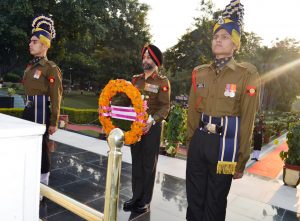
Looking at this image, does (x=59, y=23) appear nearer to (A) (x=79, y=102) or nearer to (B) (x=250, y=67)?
(B) (x=250, y=67)

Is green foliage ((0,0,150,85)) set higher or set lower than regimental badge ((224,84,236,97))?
higher

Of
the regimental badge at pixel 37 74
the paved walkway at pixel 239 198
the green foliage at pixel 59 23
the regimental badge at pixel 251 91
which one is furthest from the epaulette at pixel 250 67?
the green foliage at pixel 59 23

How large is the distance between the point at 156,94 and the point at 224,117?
1.41 metres

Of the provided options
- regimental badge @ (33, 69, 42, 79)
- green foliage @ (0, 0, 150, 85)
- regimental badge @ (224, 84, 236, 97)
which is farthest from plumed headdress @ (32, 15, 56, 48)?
green foliage @ (0, 0, 150, 85)

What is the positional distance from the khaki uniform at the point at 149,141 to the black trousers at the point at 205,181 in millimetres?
970

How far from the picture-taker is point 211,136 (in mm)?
2953

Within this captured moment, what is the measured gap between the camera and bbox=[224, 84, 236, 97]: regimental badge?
285 centimetres

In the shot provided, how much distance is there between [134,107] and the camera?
130 inches

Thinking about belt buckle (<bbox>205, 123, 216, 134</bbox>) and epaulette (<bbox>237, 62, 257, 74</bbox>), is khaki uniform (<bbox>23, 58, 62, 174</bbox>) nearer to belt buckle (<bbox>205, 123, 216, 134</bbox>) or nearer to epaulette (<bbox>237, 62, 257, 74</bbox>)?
belt buckle (<bbox>205, 123, 216, 134</bbox>)

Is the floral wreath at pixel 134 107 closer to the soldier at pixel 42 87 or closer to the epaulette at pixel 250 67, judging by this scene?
the soldier at pixel 42 87

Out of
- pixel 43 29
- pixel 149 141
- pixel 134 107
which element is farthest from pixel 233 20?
pixel 43 29

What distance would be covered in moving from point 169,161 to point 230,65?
16.3ft

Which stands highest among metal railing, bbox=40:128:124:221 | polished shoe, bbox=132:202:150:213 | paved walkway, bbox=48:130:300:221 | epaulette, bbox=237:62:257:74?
epaulette, bbox=237:62:257:74

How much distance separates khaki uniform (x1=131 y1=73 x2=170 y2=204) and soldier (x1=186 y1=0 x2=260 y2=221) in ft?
3.42
